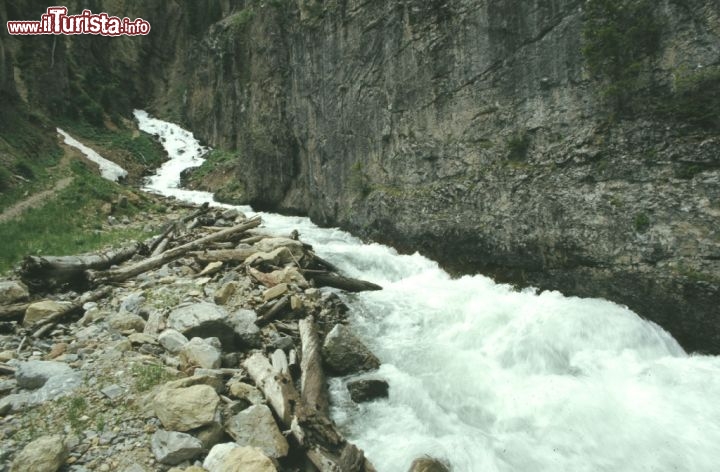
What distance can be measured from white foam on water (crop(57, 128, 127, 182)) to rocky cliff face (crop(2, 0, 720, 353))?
22.6 meters

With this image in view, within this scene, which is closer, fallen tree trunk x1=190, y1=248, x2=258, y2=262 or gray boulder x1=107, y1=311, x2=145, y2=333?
gray boulder x1=107, y1=311, x2=145, y2=333

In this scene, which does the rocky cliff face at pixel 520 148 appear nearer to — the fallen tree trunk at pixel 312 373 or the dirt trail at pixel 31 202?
the fallen tree trunk at pixel 312 373

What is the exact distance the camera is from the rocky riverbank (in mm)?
4430

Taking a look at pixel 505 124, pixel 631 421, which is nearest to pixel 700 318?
pixel 631 421

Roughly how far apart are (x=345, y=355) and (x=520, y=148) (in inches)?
314

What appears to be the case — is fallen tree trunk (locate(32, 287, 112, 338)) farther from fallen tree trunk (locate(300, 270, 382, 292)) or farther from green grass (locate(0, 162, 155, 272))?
fallen tree trunk (locate(300, 270, 382, 292))

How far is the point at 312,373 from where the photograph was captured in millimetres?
6914

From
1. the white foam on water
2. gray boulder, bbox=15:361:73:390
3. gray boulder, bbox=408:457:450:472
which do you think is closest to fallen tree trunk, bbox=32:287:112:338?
gray boulder, bbox=15:361:73:390

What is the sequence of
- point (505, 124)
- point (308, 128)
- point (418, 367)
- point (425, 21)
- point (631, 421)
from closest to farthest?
1. point (631, 421)
2. point (418, 367)
3. point (505, 124)
4. point (425, 21)
5. point (308, 128)

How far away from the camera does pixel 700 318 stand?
789 cm

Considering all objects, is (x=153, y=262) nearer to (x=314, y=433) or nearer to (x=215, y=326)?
(x=215, y=326)

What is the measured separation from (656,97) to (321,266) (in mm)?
9900

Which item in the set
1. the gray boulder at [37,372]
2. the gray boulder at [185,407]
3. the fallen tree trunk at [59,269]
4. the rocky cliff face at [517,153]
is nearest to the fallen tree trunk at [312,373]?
the gray boulder at [185,407]

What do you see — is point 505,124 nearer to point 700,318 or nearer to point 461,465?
point 700,318
